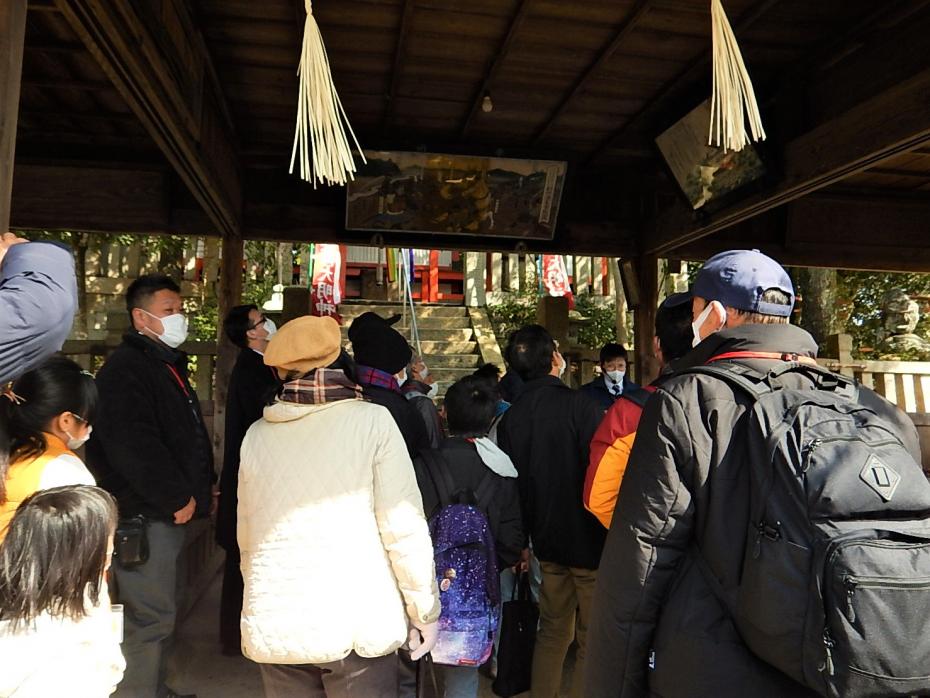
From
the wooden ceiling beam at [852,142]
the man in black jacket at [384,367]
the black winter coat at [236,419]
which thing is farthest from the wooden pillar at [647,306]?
the black winter coat at [236,419]

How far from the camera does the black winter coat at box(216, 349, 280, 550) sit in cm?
342

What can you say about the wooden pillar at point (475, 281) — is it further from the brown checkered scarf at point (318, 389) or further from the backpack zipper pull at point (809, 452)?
the backpack zipper pull at point (809, 452)

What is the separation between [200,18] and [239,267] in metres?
2.58

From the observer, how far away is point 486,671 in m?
3.83

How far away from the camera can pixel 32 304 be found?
1.29 metres

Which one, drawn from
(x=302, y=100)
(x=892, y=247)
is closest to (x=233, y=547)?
(x=302, y=100)

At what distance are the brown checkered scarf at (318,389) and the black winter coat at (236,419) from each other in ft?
4.47

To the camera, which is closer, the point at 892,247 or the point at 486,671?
the point at 486,671

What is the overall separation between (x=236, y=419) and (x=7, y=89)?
209cm

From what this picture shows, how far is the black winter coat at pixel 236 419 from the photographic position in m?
3.42

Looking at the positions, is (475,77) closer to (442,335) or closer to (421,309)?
(442,335)

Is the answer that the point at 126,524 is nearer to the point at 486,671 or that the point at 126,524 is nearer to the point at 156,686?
the point at 156,686

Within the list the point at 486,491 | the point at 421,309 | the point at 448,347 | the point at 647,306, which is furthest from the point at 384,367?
the point at 421,309

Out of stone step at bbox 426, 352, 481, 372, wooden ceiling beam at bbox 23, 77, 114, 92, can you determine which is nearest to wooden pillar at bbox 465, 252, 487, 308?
stone step at bbox 426, 352, 481, 372
